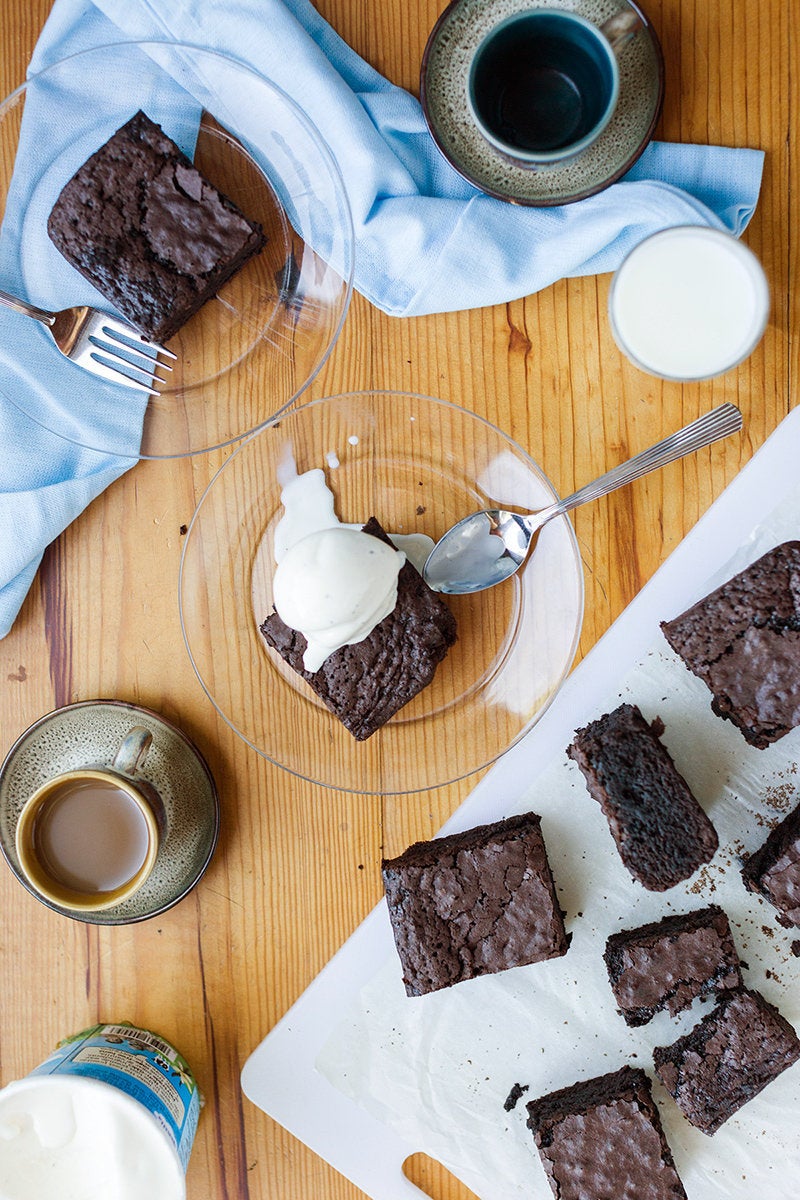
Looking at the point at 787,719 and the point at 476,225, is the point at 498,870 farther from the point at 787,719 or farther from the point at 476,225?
the point at 476,225

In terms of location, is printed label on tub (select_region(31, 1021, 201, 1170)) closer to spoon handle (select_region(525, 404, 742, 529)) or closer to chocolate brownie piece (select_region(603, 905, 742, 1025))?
chocolate brownie piece (select_region(603, 905, 742, 1025))

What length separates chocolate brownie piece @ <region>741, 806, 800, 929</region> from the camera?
2.08 meters

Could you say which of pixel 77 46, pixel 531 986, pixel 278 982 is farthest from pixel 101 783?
pixel 77 46

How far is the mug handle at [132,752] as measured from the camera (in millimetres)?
2104

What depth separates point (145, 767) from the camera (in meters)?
2.17

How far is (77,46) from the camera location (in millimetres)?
2100

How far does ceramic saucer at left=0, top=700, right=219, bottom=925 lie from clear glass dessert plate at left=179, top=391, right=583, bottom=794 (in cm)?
17

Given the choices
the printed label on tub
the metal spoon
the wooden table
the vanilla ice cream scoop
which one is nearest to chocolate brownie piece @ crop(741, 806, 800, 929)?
the wooden table

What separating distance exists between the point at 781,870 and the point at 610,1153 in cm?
77

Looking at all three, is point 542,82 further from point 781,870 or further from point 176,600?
point 781,870

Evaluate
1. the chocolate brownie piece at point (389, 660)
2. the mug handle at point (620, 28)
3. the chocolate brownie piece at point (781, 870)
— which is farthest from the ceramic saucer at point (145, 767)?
the mug handle at point (620, 28)

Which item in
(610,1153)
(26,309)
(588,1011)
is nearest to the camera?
(26,309)

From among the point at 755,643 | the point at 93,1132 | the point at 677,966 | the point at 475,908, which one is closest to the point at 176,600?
the point at 475,908

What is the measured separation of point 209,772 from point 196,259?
117 centimetres
